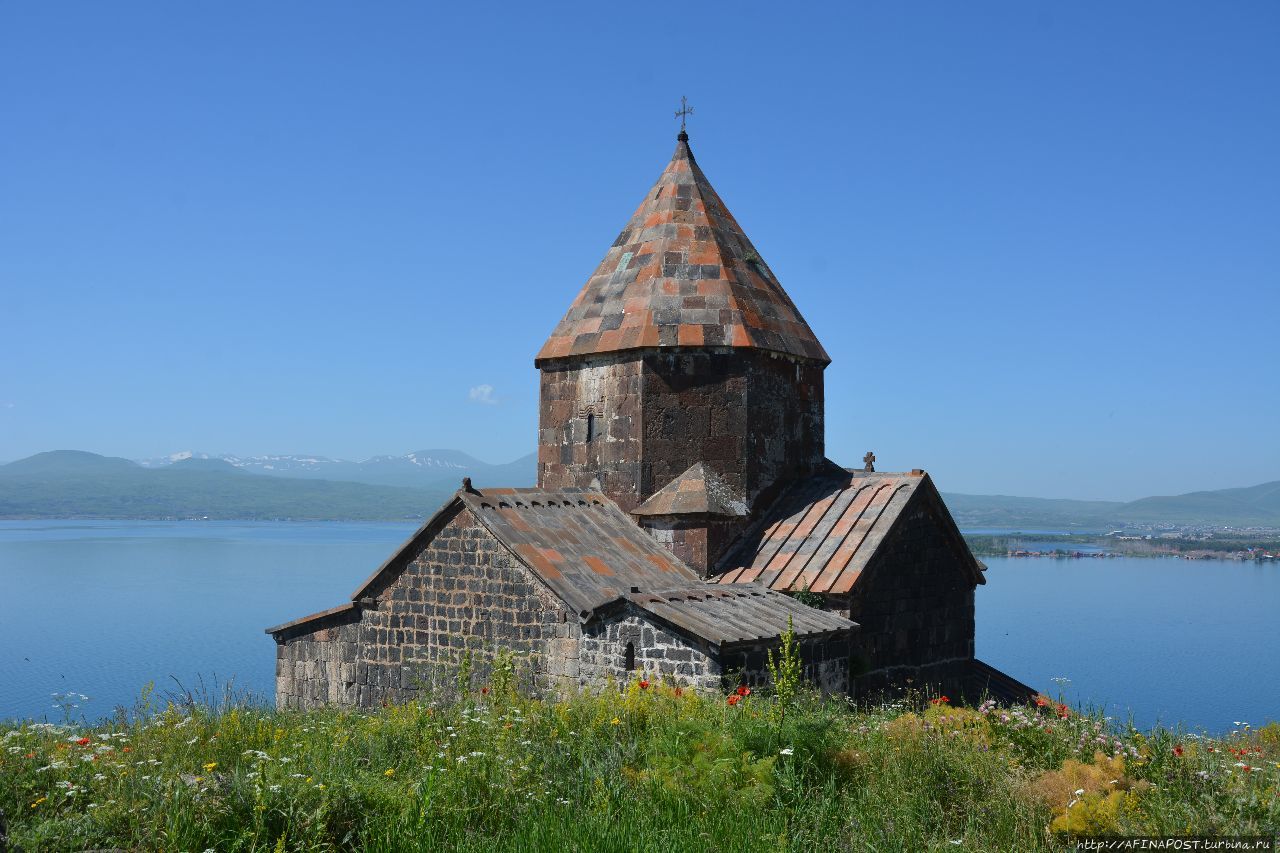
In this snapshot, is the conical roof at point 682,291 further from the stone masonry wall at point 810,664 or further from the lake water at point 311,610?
the lake water at point 311,610

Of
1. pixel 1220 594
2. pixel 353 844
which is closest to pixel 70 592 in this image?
pixel 353 844

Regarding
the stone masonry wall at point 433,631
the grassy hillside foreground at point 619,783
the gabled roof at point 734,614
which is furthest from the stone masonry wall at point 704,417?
the grassy hillside foreground at point 619,783

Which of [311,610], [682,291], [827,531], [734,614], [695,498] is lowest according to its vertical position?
[311,610]

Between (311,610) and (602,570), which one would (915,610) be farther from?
(311,610)

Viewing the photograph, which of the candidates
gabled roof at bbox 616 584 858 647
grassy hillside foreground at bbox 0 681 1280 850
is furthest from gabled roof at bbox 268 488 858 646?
grassy hillside foreground at bbox 0 681 1280 850

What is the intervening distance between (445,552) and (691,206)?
5597 mm

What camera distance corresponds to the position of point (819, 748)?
19.1 feet

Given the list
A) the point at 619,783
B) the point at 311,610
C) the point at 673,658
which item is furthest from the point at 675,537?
the point at 311,610

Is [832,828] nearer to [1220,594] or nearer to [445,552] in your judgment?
[445,552]

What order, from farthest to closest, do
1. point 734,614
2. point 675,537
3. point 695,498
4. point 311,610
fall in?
1. point 311,610
2. point 675,537
3. point 695,498
4. point 734,614

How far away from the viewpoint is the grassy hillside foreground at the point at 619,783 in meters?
4.65

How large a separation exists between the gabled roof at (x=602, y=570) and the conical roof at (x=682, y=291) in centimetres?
203

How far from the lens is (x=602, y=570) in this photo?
415 inches

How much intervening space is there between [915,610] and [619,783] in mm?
7020
